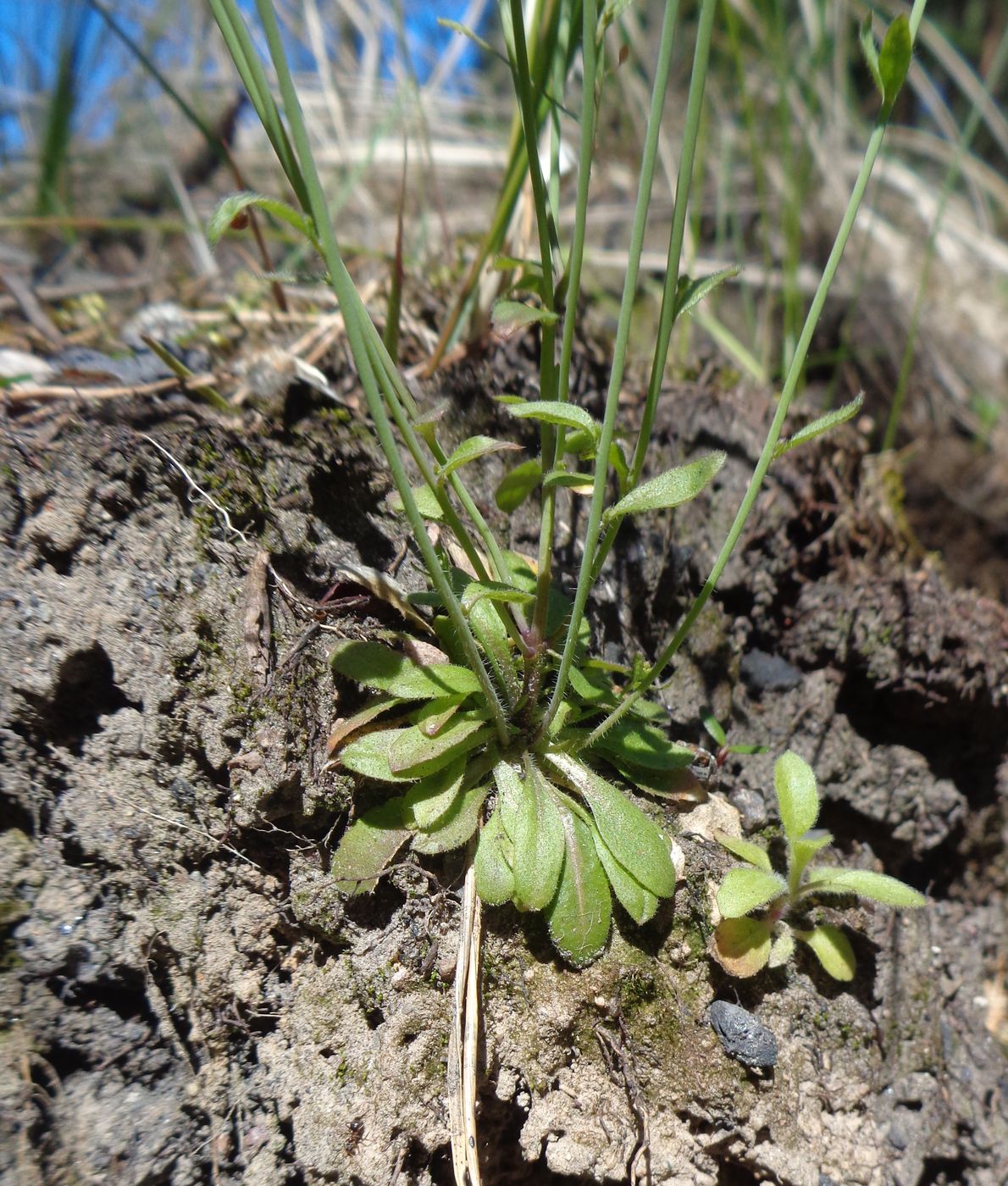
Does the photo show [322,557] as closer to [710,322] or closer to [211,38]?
[710,322]

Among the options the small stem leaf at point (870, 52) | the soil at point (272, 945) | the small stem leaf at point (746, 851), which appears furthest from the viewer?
the small stem leaf at point (746, 851)

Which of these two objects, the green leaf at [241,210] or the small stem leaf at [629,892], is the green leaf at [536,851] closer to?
the small stem leaf at [629,892]

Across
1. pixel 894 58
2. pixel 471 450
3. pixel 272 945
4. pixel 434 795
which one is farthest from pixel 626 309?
pixel 272 945

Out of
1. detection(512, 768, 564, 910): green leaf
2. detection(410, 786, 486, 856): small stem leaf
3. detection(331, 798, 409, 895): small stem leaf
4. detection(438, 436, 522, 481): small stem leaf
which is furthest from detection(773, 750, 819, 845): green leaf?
detection(438, 436, 522, 481): small stem leaf

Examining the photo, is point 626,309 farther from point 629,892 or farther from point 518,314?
point 629,892

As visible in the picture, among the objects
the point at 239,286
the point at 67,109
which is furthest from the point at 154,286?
the point at 67,109

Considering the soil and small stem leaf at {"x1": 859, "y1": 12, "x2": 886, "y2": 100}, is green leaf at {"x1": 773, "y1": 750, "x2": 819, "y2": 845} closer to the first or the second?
the soil

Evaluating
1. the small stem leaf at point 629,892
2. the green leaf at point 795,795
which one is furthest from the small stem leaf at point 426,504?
the green leaf at point 795,795
